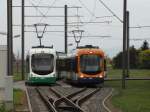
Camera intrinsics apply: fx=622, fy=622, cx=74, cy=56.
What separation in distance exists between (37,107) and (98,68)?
22.5 m

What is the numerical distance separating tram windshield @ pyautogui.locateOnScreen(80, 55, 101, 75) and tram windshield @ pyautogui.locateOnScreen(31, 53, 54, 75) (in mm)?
3102

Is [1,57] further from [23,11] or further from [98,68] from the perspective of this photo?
[23,11]

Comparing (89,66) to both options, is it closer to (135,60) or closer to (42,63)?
(42,63)

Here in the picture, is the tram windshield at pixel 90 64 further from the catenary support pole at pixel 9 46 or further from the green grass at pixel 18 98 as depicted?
the catenary support pole at pixel 9 46

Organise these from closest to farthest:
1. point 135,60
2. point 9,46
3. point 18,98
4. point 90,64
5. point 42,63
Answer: point 9,46, point 18,98, point 90,64, point 42,63, point 135,60

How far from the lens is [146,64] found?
138 metres

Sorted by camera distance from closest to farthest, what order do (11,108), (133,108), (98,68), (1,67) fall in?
(11,108) → (133,108) → (1,67) → (98,68)

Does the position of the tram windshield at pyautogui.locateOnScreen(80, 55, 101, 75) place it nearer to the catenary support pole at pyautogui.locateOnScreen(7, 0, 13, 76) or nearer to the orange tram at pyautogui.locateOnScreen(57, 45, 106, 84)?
the orange tram at pyautogui.locateOnScreen(57, 45, 106, 84)

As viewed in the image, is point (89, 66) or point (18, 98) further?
point (89, 66)

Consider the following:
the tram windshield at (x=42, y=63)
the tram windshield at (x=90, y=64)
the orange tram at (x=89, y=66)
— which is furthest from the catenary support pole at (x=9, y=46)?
the tram windshield at (x=42, y=63)

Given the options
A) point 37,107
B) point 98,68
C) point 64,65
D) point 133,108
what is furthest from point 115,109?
point 64,65

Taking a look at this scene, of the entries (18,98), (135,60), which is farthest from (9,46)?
(135,60)

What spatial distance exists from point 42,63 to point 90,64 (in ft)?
13.9

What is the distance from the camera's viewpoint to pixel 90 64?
49.6m
